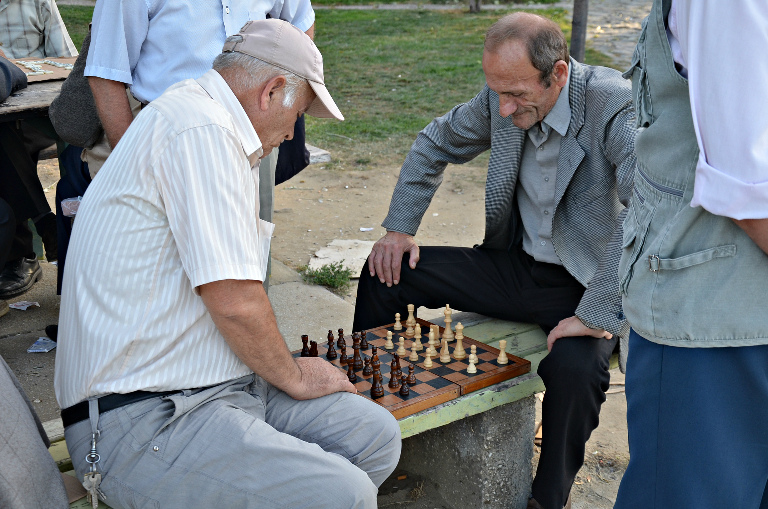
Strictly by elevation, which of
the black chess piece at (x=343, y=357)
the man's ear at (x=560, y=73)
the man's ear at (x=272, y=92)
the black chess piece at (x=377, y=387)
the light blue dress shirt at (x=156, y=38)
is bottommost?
the black chess piece at (x=343, y=357)

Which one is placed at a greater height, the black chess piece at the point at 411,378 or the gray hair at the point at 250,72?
the gray hair at the point at 250,72

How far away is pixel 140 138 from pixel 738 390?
1506 mm

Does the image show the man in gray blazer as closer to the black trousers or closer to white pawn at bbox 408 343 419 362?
the black trousers

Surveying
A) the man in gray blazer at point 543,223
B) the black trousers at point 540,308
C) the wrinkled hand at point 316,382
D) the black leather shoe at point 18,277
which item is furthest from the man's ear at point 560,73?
the black leather shoe at point 18,277

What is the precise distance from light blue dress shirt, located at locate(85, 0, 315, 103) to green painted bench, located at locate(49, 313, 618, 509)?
1483 millimetres

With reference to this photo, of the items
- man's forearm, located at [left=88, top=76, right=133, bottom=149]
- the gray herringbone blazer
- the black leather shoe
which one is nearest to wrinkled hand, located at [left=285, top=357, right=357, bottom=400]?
the gray herringbone blazer

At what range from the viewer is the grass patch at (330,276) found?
16.4ft

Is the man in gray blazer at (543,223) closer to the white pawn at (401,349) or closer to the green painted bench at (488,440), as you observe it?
the green painted bench at (488,440)

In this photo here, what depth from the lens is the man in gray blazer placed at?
2.77 m

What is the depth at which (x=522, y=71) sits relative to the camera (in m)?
2.93

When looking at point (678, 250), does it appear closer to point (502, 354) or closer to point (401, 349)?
point (502, 354)

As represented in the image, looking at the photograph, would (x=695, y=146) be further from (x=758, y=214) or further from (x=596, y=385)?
(x=596, y=385)

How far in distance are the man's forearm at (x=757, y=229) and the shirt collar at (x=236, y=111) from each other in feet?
3.99

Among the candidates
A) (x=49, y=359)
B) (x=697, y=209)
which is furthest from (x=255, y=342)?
(x=49, y=359)
